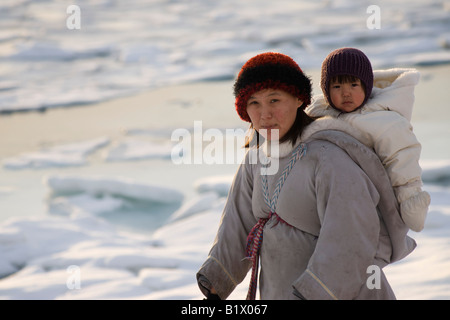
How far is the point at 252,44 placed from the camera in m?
10.8

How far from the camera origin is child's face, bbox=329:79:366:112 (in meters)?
1.62

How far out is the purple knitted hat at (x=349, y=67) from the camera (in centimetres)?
163

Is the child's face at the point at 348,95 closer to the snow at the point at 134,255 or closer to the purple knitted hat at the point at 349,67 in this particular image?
the purple knitted hat at the point at 349,67

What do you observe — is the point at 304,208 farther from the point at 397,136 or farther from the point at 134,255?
the point at 134,255

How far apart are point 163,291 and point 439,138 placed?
345 cm

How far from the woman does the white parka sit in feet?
0.12

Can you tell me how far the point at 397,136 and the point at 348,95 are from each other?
176 millimetres

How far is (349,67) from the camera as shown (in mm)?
1634

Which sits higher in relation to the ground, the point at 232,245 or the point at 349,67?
the point at 349,67

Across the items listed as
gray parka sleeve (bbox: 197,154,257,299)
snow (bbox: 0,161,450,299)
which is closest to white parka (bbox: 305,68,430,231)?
gray parka sleeve (bbox: 197,154,257,299)

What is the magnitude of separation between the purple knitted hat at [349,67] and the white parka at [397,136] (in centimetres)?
6

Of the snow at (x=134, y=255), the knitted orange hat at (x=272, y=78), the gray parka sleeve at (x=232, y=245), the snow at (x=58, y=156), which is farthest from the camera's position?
the snow at (x=58, y=156)

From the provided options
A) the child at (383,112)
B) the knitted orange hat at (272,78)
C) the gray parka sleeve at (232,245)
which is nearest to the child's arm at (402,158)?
the child at (383,112)

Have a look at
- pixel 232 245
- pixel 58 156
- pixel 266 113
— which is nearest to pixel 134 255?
pixel 232 245
